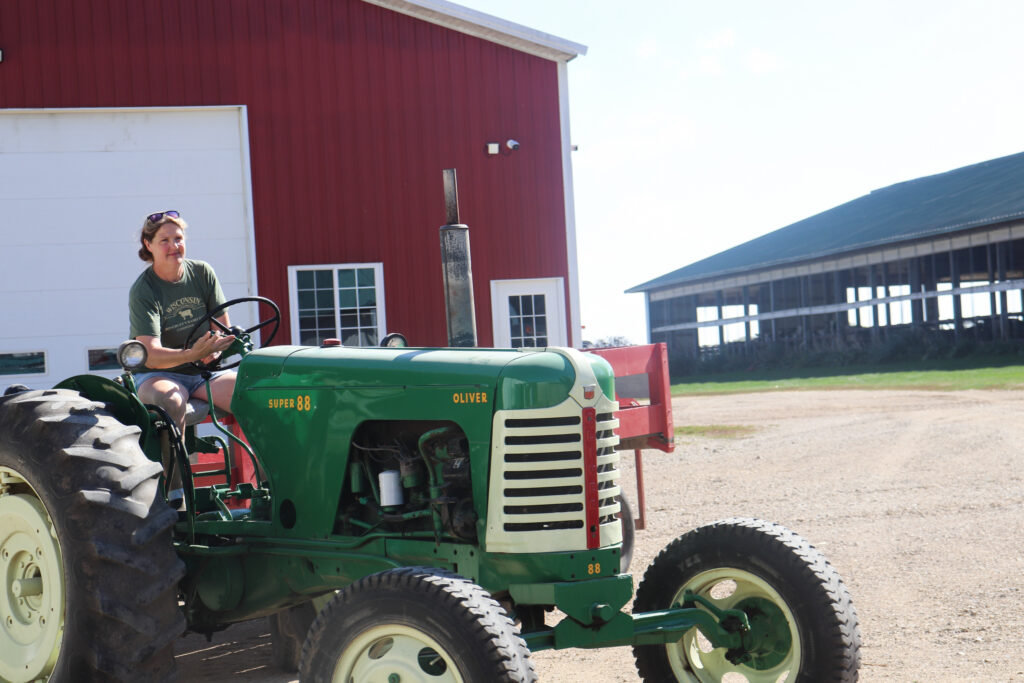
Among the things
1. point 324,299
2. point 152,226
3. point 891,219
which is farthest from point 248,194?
point 891,219

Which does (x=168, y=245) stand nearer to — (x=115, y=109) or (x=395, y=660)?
(x=395, y=660)

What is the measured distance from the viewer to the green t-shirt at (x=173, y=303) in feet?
15.2

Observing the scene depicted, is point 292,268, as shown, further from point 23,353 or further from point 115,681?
point 115,681

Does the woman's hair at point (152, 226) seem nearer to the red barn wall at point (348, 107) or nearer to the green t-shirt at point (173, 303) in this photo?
the green t-shirt at point (173, 303)

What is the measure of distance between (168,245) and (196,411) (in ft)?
2.46

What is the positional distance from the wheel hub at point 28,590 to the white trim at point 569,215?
9057 mm

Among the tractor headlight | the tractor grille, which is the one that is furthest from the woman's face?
the tractor grille

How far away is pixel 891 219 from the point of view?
33531 mm

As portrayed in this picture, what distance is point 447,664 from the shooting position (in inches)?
126

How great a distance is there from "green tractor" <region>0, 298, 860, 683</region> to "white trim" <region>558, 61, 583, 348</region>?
8638 millimetres

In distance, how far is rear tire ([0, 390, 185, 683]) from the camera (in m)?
3.61

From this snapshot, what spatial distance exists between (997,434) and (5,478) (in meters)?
11.7

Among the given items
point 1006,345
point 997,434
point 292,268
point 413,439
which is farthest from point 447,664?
point 1006,345

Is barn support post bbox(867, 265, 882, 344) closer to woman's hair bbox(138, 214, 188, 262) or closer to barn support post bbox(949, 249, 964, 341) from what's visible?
barn support post bbox(949, 249, 964, 341)
